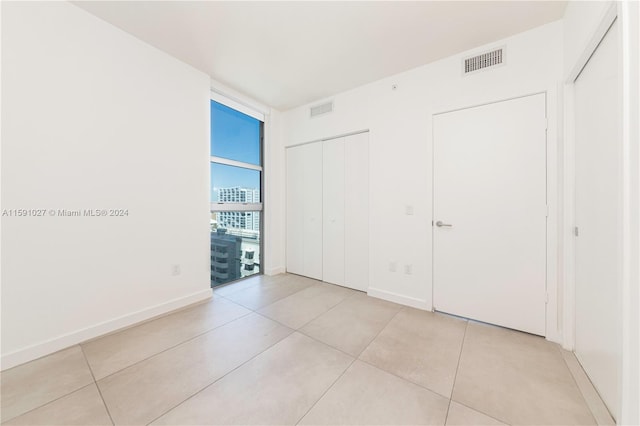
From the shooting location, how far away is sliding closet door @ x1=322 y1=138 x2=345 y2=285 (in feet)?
11.0

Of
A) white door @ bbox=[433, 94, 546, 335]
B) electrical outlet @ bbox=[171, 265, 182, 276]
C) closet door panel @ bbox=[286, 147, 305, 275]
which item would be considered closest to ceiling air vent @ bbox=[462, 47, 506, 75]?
white door @ bbox=[433, 94, 546, 335]

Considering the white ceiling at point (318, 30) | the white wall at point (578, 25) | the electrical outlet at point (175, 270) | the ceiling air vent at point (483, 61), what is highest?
the white ceiling at point (318, 30)

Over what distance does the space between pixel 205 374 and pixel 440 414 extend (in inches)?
58.4

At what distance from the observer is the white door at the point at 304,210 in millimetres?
3609

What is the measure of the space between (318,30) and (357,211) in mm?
2057

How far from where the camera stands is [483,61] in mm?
2277

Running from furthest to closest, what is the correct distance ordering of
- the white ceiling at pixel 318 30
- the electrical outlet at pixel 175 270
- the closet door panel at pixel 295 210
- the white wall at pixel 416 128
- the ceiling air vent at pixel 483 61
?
1. the closet door panel at pixel 295 210
2. the electrical outlet at pixel 175 270
3. the ceiling air vent at pixel 483 61
4. the white wall at pixel 416 128
5. the white ceiling at pixel 318 30

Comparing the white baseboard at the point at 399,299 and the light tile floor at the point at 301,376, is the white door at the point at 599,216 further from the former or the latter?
the white baseboard at the point at 399,299

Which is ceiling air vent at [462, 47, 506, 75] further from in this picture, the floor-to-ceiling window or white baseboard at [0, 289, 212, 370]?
white baseboard at [0, 289, 212, 370]

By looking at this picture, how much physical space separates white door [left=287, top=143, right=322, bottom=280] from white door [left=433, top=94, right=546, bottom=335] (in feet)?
5.52

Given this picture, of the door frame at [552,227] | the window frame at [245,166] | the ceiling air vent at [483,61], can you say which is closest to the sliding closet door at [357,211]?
the ceiling air vent at [483,61]

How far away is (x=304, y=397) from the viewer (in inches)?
54.4

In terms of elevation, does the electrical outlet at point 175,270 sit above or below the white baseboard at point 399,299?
above

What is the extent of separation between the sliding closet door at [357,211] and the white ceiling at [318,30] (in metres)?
0.89
